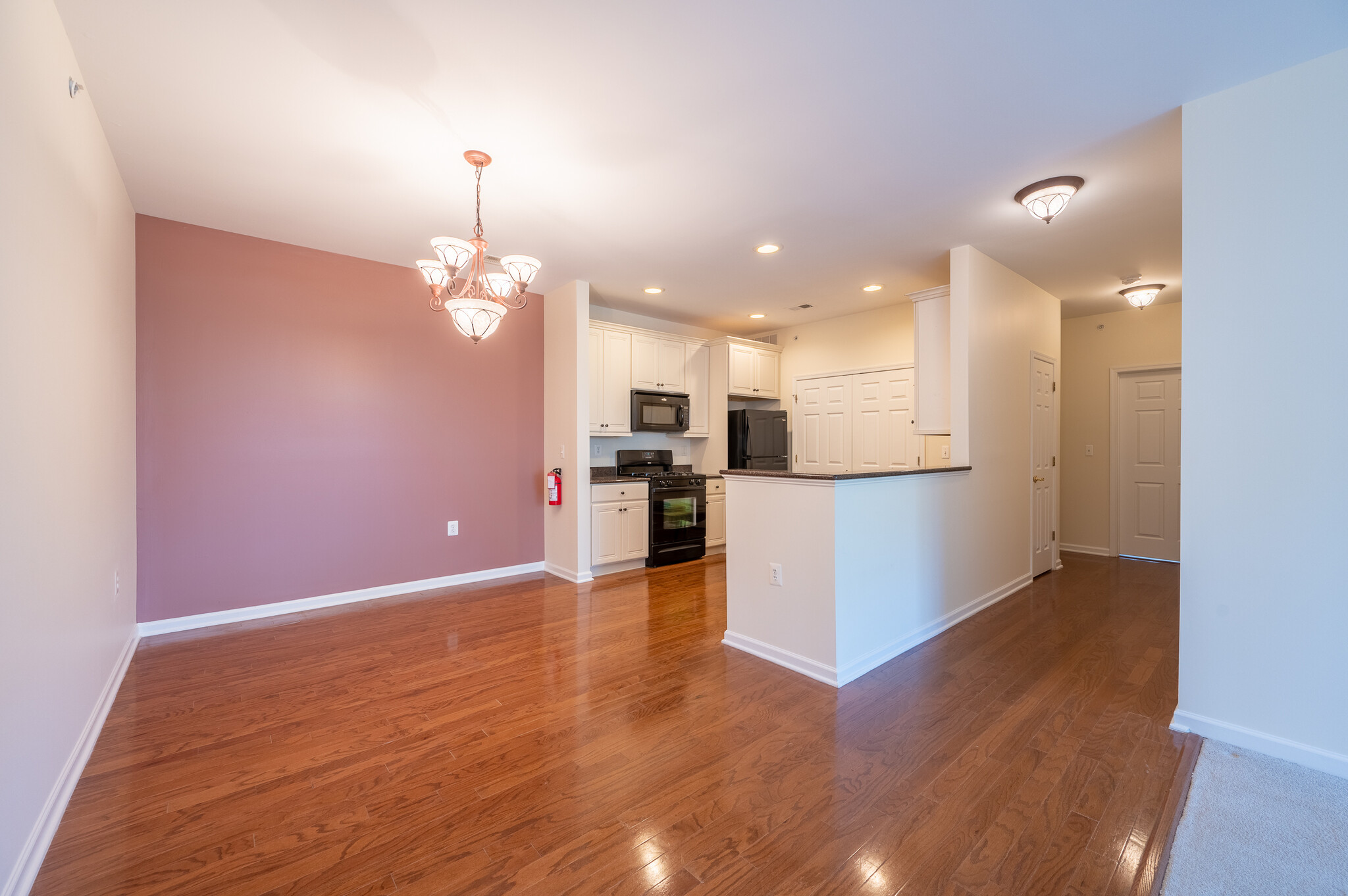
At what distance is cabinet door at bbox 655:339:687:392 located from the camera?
574 cm

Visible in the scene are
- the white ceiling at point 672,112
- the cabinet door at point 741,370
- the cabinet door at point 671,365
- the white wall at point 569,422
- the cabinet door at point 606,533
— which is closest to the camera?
the white ceiling at point 672,112

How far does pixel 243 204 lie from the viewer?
3.23m

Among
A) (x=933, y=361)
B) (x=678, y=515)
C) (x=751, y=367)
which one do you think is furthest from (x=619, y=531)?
(x=933, y=361)

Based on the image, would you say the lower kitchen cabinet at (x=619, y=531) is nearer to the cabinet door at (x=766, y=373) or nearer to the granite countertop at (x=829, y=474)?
the granite countertop at (x=829, y=474)

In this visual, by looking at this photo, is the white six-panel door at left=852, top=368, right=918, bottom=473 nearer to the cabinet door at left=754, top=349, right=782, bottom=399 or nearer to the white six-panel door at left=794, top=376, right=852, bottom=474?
the white six-panel door at left=794, top=376, right=852, bottom=474

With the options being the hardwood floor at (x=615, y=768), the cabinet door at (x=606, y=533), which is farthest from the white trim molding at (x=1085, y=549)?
the cabinet door at (x=606, y=533)

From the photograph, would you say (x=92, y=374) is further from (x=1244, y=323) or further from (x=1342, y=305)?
(x=1342, y=305)

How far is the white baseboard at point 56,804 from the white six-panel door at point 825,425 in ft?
17.9

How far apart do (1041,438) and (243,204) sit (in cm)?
612

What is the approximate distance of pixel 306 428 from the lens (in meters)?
3.94

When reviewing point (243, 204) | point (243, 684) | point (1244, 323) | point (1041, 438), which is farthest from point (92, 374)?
point (1041, 438)

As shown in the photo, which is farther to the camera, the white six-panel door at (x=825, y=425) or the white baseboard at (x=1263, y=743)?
the white six-panel door at (x=825, y=425)

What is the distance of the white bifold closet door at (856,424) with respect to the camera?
17.4 ft

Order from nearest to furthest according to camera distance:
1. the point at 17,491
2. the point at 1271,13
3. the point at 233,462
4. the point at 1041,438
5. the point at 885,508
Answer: the point at 17,491 → the point at 1271,13 → the point at 885,508 → the point at 233,462 → the point at 1041,438
